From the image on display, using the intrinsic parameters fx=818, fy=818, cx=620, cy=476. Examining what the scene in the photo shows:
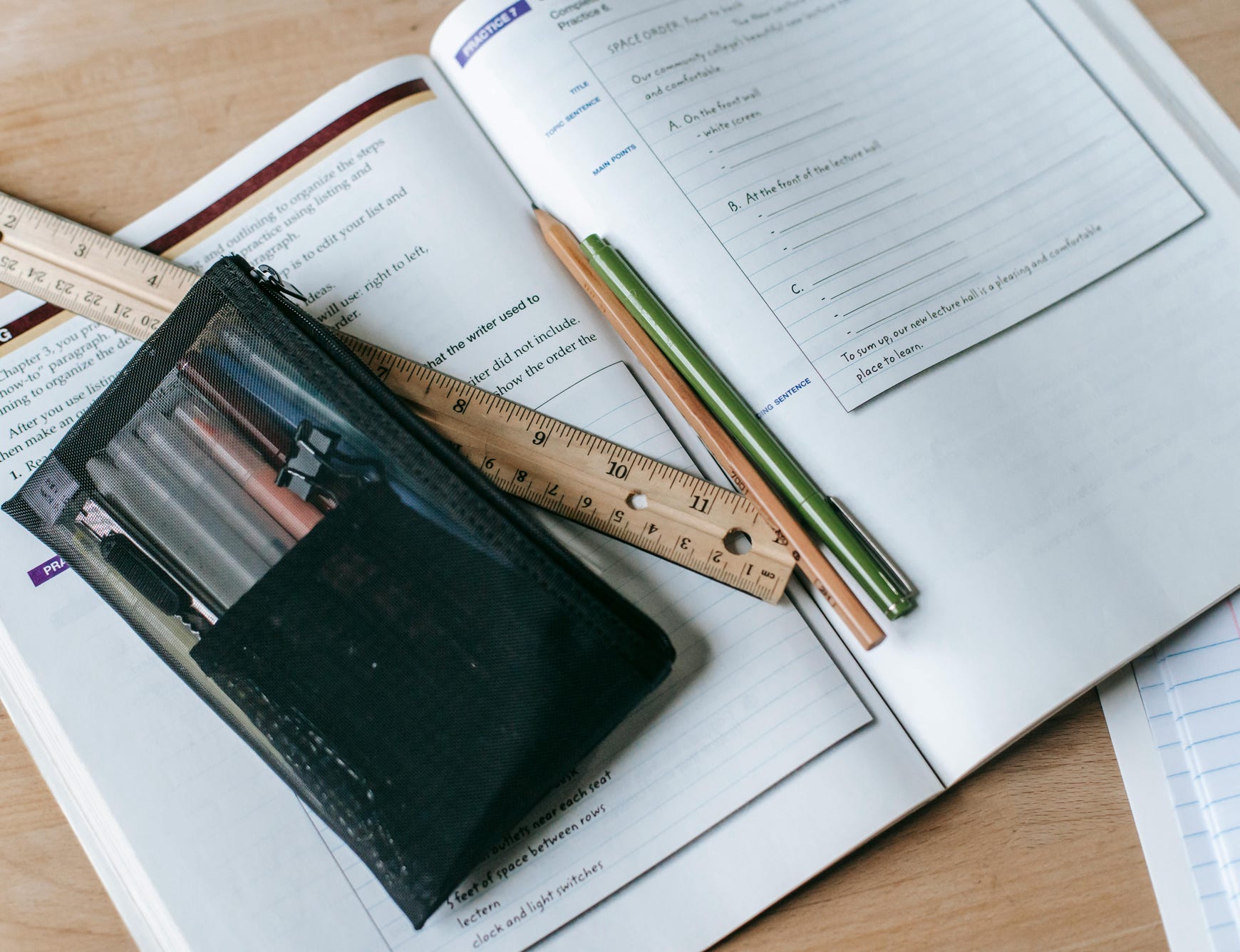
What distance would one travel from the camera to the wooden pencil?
0.55 meters

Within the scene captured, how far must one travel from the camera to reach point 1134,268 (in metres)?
0.61

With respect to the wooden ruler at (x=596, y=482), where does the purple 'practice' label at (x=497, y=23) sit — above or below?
above

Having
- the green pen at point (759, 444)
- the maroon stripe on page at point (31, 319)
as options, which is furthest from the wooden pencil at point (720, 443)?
the maroon stripe on page at point (31, 319)

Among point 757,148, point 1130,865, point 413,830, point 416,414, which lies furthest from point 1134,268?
point 413,830

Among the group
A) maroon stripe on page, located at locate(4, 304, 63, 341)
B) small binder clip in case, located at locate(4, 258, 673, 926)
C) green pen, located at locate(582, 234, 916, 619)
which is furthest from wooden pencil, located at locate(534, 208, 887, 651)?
maroon stripe on page, located at locate(4, 304, 63, 341)

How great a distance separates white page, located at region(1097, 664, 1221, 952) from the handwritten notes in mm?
278

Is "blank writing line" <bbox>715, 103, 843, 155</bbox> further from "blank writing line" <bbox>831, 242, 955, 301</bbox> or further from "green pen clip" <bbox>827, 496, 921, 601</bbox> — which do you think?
"green pen clip" <bbox>827, 496, 921, 601</bbox>

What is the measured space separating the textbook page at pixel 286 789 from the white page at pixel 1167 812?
0.50 feet

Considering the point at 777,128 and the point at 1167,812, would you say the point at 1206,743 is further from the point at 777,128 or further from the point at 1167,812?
the point at 777,128

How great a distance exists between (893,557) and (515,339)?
316 mm

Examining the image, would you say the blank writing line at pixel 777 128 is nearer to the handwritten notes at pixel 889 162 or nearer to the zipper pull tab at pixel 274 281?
the handwritten notes at pixel 889 162

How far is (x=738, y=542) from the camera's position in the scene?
58 cm

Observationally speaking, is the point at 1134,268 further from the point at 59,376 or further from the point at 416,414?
the point at 59,376

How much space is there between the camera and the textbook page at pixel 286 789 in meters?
0.54
